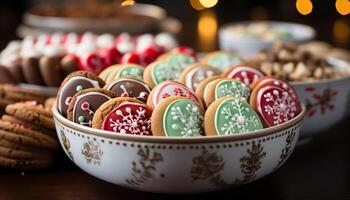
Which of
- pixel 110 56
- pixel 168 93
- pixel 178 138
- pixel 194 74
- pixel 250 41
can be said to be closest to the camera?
pixel 178 138

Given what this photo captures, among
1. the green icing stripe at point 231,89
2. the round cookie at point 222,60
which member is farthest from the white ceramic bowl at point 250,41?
the green icing stripe at point 231,89

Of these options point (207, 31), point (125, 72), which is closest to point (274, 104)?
point (125, 72)

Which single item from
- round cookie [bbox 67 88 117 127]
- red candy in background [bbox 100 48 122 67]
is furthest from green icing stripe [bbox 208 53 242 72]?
round cookie [bbox 67 88 117 127]

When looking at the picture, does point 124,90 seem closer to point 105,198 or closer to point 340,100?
point 105,198

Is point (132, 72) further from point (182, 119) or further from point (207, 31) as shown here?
point (207, 31)

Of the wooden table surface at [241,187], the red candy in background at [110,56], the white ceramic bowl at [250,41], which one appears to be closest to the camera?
the wooden table surface at [241,187]

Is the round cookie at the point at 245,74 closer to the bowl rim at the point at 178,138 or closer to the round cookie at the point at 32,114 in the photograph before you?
the bowl rim at the point at 178,138
